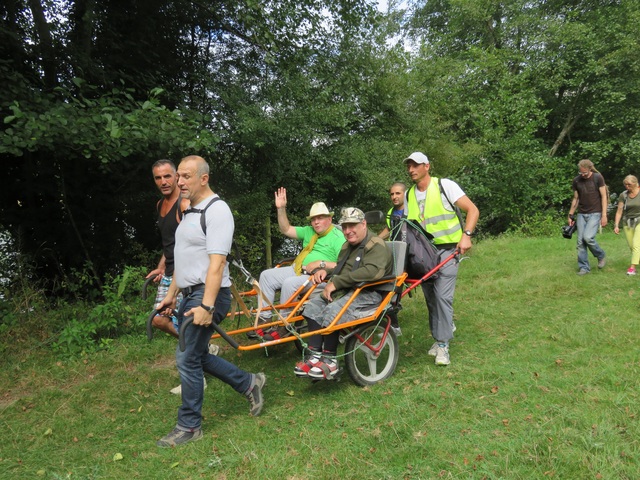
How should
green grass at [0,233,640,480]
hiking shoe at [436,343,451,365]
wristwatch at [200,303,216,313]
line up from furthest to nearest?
hiking shoe at [436,343,451,365], wristwatch at [200,303,216,313], green grass at [0,233,640,480]

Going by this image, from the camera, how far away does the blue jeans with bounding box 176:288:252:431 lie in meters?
3.26

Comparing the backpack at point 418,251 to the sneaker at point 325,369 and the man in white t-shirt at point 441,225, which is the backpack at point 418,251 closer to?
the man in white t-shirt at point 441,225

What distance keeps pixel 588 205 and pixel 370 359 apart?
5395 mm

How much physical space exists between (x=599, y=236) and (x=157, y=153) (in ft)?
38.4

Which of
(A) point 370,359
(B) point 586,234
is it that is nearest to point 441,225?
(A) point 370,359

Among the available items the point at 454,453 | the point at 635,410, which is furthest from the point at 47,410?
the point at 635,410

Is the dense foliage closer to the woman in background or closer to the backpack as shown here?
the backpack

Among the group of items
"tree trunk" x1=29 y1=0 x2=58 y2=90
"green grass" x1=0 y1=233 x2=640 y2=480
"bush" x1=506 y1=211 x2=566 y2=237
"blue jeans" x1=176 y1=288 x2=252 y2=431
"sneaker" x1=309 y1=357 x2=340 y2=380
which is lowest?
"bush" x1=506 y1=211 x2=566 y2=237

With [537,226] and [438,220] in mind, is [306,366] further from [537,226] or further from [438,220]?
[537,226]

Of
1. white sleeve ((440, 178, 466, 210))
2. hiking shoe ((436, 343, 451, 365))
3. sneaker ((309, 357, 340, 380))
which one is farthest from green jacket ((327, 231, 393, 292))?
hiking shoe ((436, 343, 451, 365))

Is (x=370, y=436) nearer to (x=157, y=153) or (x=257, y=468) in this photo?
(x=257, y=468)

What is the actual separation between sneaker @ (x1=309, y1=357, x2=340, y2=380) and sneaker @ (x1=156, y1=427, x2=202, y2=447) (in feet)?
3.14

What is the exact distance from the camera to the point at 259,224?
32.7 feet

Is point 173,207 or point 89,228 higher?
point 173,207
